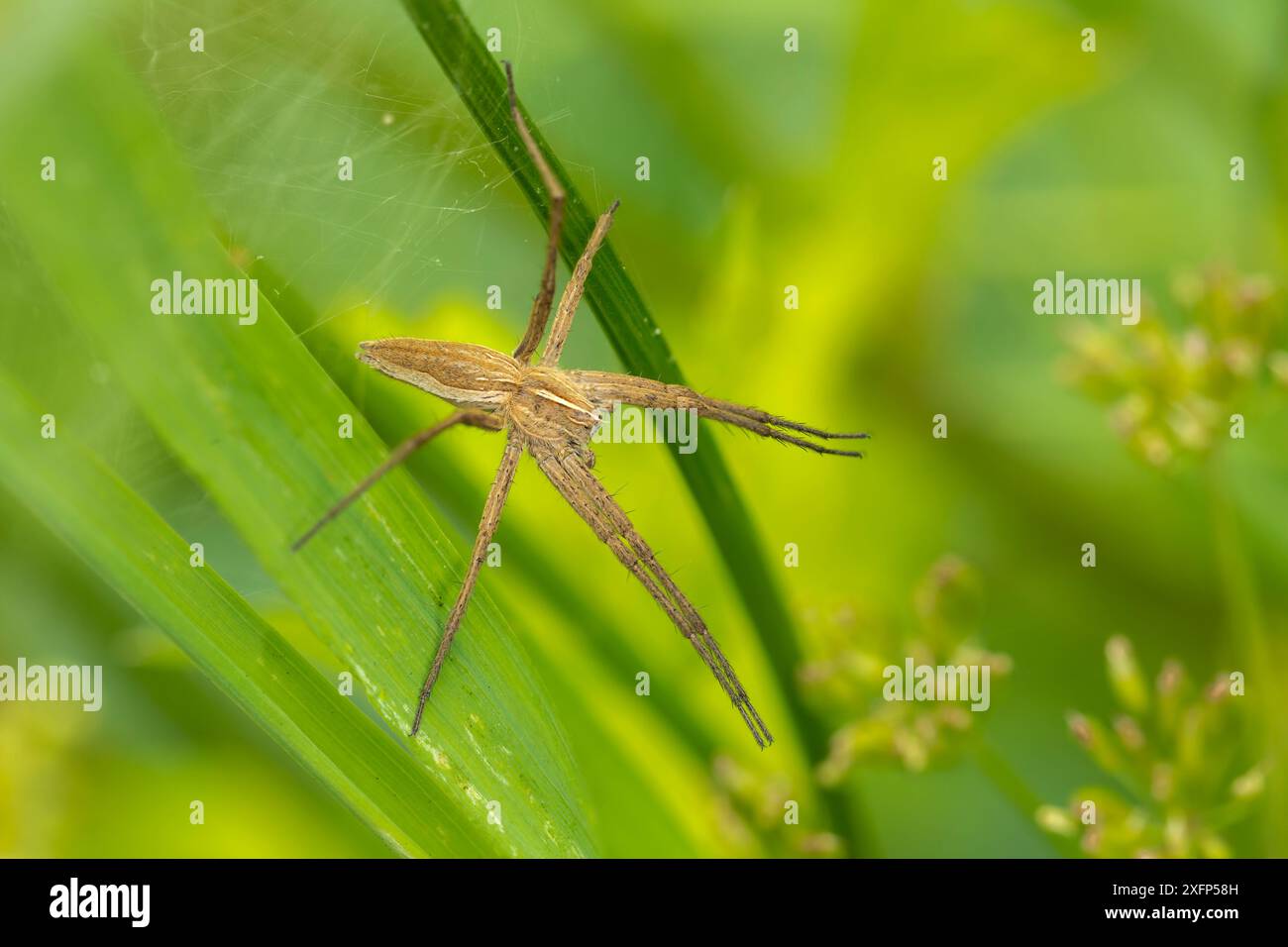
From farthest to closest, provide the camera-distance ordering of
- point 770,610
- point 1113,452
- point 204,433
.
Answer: point 1113,452 < point 770,610 < point 204,433

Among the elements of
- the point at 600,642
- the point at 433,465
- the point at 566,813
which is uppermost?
the point at 433,465

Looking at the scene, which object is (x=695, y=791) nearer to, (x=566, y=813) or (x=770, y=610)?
(x=770, y=610)

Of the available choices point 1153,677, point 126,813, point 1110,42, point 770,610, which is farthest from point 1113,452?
point 126,813

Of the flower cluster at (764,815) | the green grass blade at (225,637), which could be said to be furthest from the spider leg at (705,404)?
the green grass blade at (225,637)

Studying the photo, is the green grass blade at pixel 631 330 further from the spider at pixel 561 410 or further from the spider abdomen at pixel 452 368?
the spider abdomen at pixel 452 368

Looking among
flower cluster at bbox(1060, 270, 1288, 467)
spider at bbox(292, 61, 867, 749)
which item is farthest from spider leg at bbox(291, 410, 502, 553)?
flower cluster at bbox(1060, 270, 1288, 467)

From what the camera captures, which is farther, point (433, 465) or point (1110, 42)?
point (1110, 42)

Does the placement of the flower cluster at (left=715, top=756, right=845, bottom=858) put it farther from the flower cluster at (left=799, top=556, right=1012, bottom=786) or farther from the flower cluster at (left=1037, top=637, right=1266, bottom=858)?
the flower cluster at (left=1037, top=637, right=1266, bottom=858)

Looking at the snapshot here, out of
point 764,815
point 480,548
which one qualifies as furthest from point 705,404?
point 764,815
